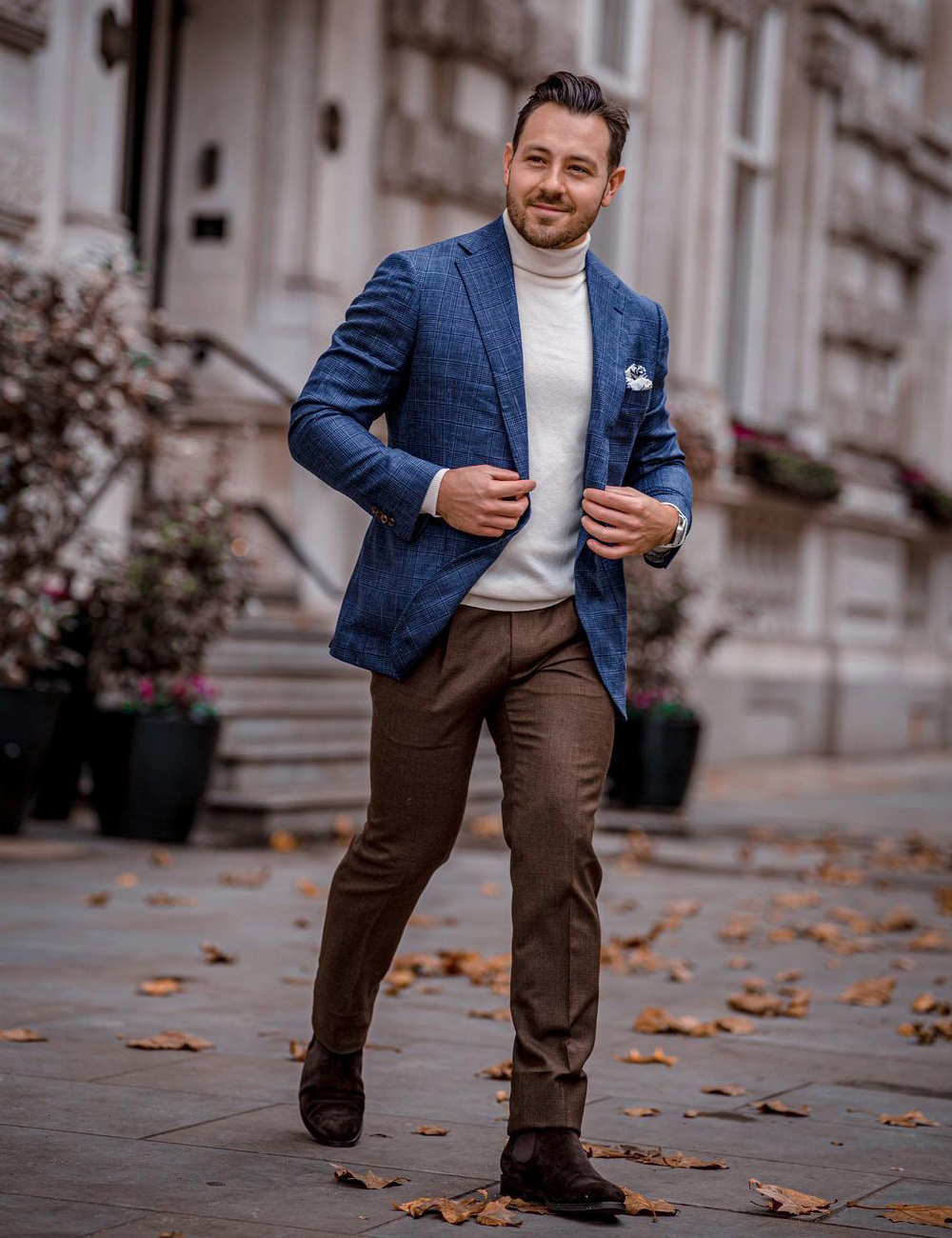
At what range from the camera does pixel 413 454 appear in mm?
3742

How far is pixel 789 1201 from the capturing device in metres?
3.55

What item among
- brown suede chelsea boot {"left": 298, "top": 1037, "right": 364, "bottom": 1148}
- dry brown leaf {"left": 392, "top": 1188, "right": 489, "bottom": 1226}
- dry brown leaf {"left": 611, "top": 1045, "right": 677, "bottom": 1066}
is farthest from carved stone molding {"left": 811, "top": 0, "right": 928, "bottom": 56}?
dry brown leaf {"left": 392, "top": 1188, "right": 489, "bottom": 1226}

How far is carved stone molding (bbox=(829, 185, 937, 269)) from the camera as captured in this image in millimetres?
18625

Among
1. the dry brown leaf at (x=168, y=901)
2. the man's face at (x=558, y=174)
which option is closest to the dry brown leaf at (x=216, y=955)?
the dry brown leaf at (x=168, y=901)

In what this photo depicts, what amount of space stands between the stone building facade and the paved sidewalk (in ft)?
12.0

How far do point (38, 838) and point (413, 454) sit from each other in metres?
5.20

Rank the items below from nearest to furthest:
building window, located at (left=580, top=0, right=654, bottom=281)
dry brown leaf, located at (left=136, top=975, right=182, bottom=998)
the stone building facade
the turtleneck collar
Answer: the turtleneck collar, dry brown leaf, located at (left=136, top=975, right=182, bottom=998), the stone building facade, building window, located at (left=580, top=0, right=654, bottom=281)

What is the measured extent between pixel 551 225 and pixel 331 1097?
5.56 feet

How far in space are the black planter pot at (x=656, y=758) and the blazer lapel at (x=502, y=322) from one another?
7550 mm

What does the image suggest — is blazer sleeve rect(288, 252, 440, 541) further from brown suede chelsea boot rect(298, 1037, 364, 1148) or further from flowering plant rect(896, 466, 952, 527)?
flowering plant rect(896, 466, 952, 527)

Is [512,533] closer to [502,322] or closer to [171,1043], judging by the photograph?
[502,322]

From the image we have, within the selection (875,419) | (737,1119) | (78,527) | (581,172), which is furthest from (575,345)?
(875,419)

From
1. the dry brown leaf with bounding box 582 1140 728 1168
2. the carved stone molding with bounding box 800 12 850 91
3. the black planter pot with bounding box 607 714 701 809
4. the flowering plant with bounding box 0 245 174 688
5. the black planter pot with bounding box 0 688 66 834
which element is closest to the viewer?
the dry brown leaf with bounding box 582 1140 728 1168

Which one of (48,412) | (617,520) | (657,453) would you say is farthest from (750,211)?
(617,520)
